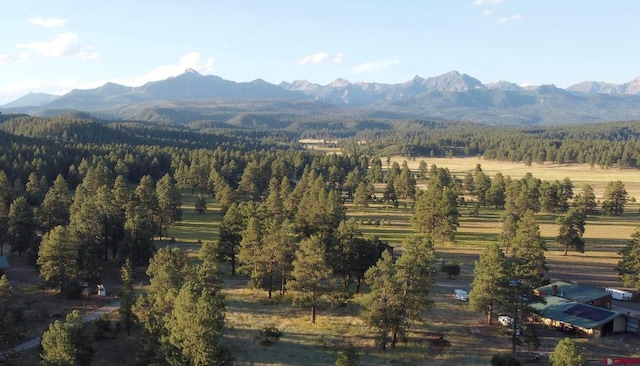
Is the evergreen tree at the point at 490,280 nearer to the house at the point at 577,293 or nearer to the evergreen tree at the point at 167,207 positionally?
the house at the point at 577,293

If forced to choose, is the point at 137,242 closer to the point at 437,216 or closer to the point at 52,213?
the point at 52,213

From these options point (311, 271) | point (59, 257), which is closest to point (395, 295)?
point (311, 271)

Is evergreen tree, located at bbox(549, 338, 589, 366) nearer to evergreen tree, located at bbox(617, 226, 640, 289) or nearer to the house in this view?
the house

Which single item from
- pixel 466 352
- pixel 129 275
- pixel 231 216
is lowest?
pixel 466 352

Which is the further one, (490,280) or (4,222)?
(4,222)

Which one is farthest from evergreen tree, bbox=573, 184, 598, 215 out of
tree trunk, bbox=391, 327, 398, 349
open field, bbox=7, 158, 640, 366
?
tree trunk, bbox=391, 327, 398, 349

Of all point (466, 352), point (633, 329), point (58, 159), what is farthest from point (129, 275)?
point (58, 159)

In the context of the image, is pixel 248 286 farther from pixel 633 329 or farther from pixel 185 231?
pixel 633 329
